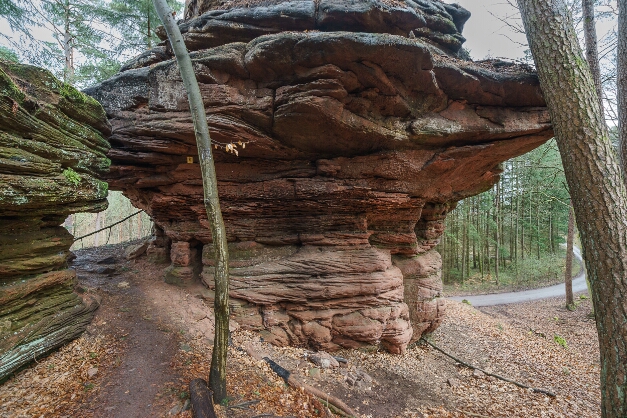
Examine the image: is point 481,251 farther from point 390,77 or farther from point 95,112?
point 95,112

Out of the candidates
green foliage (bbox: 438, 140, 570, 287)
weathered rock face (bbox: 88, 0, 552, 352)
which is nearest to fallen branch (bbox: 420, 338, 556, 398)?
weathered rock face (bbox: 88, 0, 552, 352)

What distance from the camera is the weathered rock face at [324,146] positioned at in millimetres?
6258

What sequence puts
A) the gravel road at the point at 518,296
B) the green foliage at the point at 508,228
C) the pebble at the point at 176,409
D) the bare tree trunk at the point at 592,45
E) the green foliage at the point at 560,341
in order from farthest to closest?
the green foliage at the point at 508,228
the gravel road at the point at 518,296
the green foliage at the point at 560,341
the bare tree trunk at the point at 592,45
the pebble at the point at 176,409

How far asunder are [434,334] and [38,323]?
1191 cm

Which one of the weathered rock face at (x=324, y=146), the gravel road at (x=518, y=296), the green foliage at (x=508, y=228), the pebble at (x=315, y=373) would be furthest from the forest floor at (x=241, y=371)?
the green foliage at (x=508, y=228)

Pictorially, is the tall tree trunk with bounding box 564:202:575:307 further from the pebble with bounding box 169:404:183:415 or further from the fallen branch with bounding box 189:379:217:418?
the pebble with bounding box 169:404:183:415

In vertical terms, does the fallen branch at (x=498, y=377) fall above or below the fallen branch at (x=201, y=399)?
below

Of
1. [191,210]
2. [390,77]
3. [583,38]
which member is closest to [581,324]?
[583,38]

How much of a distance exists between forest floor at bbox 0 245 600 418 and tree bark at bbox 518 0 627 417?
393 centimetres

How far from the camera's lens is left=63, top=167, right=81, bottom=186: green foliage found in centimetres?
513

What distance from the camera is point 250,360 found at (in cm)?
642

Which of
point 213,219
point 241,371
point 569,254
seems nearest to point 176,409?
point 241,371

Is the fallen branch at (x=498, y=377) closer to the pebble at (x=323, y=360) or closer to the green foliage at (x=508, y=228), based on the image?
the pebble at (x=323, y=360)

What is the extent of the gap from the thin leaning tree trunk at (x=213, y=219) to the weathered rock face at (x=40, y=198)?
2589mm
